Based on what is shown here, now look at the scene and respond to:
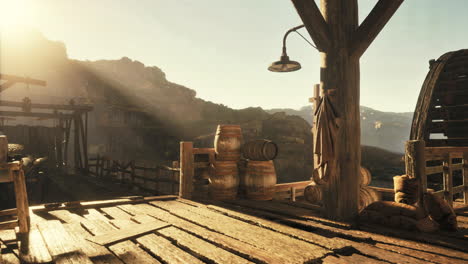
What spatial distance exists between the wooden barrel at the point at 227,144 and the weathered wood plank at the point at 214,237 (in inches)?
68.9

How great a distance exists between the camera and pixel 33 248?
107 inches

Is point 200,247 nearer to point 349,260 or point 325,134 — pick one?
point 349,260

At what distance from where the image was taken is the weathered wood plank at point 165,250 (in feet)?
8.02

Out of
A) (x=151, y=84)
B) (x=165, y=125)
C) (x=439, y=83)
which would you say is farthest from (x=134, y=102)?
(x=439, y=83)

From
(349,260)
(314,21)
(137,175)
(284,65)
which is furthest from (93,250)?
(137,175)

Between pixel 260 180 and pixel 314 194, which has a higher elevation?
pixel 260 180

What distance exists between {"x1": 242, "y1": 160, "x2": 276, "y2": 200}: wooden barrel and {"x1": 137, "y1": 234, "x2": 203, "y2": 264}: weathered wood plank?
9.04ft

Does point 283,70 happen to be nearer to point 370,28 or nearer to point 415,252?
point 370,28

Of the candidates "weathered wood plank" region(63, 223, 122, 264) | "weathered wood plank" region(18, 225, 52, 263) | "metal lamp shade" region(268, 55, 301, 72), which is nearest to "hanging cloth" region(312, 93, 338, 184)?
"metal lamp shade" region(268, 55, 301, 72)

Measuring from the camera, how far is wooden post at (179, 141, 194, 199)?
5750 millimetres

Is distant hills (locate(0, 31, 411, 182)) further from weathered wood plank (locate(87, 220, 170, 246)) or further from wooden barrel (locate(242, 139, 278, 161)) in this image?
weathered wood plank (locate(87, 220, 170, 246))

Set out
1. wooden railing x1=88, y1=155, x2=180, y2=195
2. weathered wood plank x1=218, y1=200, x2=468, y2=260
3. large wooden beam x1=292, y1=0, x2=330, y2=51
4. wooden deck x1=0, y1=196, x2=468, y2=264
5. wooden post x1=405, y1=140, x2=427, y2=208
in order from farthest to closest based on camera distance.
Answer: wooden railing x1=88, y1=155, x2=180, y2=195 → wooden post x1=405, y1=140, x2=427, y2=208 → large wooden beam x1=292, y1=0, x2=330, y2=51 → weathered wood plank x1=218, y1=200, x2=468, y2=260 → wooden deck x1=0, y1=196, x2=468, y2=264

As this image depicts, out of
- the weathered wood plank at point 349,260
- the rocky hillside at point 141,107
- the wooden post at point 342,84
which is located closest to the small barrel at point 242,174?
the wooden post at point 342,84

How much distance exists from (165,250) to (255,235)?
1037 millimetres
